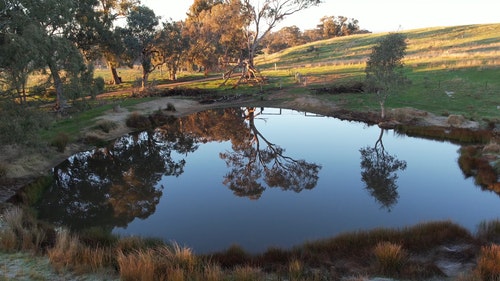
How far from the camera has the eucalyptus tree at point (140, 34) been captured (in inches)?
1860

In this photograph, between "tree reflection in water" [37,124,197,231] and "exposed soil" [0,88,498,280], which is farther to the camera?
"exposed soil" [0,88,498,280]

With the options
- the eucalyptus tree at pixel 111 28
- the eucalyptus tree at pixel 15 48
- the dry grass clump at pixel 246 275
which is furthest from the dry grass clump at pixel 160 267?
the eucalyptus tree at pixel 111 28

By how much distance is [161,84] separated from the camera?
55938 millimetres

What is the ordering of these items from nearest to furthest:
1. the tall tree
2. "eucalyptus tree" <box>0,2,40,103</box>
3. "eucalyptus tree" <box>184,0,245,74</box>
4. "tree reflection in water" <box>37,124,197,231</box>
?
"tree reflection in water" <box>37,124,197,231</box>
"eucalyptus tree" <box>0,2,40,103</box>
the tall tree
"eucalyptus tree" <box>184,0,245,74</box>

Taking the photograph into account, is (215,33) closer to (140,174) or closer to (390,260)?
(140,174)

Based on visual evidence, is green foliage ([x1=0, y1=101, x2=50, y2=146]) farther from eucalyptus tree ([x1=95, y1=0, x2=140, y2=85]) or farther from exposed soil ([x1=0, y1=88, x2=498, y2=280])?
eucalyptus tree ([x1=95, y1=0, x2=140, y2=85])

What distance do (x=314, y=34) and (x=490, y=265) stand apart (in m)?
129

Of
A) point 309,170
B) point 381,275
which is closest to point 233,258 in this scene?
point 381,275

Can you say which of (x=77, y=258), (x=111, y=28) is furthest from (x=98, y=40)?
(x=77, y=258)

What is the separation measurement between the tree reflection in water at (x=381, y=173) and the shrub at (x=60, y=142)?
18.0m

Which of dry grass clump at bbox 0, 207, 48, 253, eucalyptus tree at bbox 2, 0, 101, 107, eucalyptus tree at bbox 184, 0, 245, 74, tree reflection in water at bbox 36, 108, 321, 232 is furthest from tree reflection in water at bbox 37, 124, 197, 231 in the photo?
eucalyptus tree at bbox 184, 0, 245, 74

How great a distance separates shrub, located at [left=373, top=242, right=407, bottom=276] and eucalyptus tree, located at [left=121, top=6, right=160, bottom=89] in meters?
42.3

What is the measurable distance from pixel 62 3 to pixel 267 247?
2338 cm

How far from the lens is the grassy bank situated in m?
8.71
